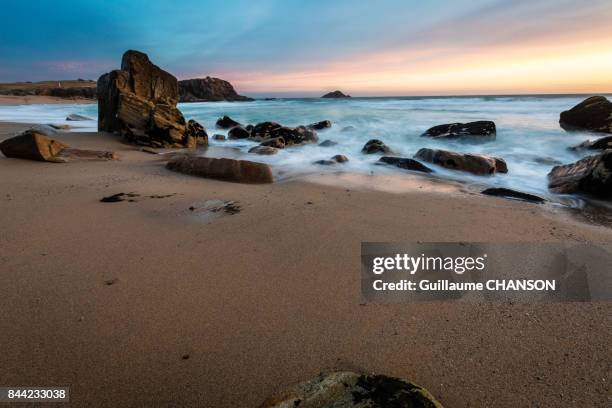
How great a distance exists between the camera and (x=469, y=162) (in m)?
6.80

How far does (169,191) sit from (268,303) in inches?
111

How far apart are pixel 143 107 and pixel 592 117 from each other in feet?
50.5

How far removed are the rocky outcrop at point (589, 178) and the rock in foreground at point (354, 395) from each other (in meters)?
5.06

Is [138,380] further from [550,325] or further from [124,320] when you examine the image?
[550,325]

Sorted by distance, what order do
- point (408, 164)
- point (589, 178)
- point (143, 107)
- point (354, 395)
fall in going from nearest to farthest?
point (354, 395)
point (589, 178)
point (408, 164)
point (143, 107)

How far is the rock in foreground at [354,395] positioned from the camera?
1.22 metres

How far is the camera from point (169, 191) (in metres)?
4.37

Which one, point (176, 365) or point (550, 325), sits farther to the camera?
point (550, 325)

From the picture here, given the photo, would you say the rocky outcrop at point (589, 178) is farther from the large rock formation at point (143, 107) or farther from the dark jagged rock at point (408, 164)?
the large rock formation at point (143, 107)

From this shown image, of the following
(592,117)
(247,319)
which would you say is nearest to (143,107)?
(247,319)

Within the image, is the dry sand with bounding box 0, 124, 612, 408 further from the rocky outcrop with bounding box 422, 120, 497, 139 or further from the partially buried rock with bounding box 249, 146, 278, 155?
the rocky outcrop with bounding box 422, 120, 497, 139

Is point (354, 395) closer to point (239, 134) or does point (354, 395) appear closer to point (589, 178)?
point (589, 178)

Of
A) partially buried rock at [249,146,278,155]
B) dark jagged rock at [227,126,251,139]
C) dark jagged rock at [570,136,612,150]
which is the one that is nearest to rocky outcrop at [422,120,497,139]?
dark jagged rock at [570,136,612,150]

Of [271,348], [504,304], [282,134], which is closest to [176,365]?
[271,348]
